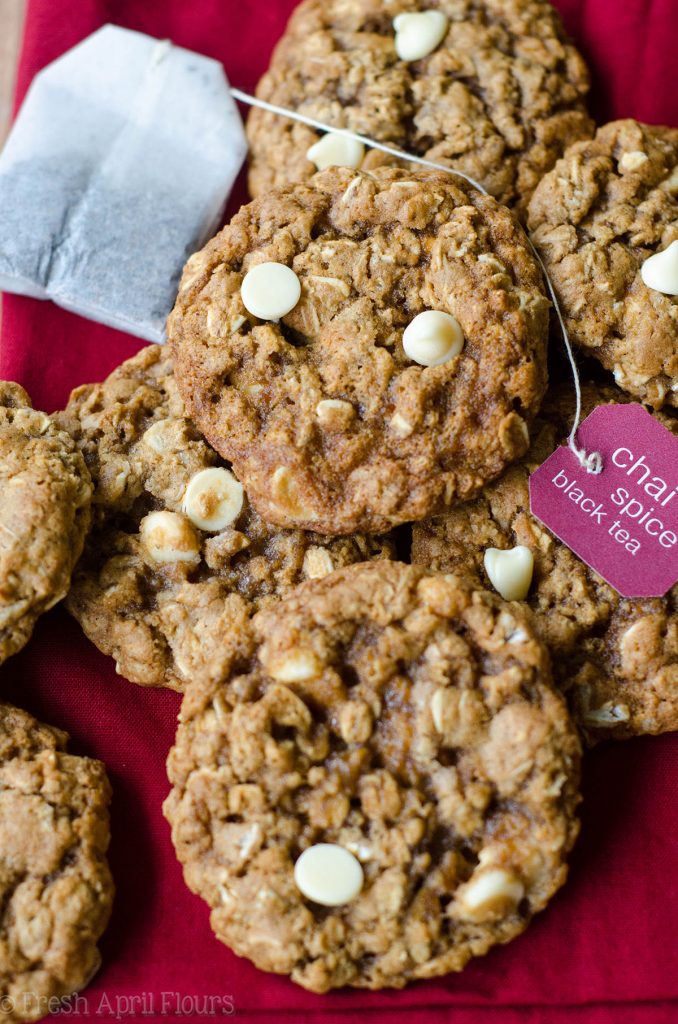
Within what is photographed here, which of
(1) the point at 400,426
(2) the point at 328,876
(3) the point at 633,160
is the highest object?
(3) the point at 633,160

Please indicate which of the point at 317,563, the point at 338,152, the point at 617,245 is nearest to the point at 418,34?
the point at 338,152

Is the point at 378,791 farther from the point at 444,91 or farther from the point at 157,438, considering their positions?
the point at 444,91

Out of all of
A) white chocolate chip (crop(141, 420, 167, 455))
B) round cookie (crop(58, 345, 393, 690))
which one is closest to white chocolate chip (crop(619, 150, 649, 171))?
round cookie (crop(58, 345, 393, 690))

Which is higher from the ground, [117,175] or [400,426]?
[400,426]

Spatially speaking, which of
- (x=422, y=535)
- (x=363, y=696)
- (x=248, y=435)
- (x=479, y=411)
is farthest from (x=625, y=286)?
(x=363, y=696)

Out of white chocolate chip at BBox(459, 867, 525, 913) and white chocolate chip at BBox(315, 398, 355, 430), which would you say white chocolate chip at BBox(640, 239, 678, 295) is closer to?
white chocolate chip at BBox(315, 398, 355, 430)

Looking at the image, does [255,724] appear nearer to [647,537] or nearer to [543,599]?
[543,599]

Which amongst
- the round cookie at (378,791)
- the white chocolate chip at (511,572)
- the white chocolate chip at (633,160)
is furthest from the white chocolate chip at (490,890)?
the white chocolate chip at (633,160)

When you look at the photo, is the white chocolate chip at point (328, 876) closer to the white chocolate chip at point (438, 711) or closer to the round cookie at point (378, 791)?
the round cookie at point (378, 791)
